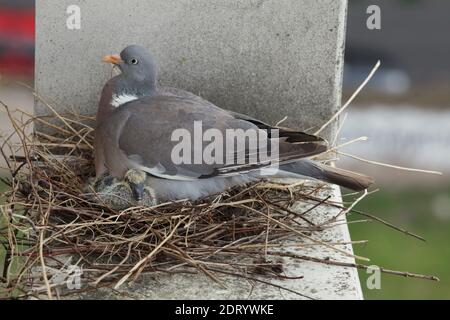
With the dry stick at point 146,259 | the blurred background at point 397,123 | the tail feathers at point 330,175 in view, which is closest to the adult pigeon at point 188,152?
the tail feathers at point 330,175

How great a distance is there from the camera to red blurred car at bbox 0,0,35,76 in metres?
10.7

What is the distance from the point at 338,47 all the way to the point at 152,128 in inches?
35.6

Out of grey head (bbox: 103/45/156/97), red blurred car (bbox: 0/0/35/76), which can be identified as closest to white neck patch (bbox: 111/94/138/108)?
grey head (bbox: 103/45/156/97)

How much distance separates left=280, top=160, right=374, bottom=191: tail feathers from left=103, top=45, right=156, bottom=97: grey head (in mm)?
664

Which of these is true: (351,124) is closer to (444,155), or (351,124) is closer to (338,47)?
(444,155)

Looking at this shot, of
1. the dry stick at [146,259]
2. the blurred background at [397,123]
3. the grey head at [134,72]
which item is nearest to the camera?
the dry stick at [146,259]

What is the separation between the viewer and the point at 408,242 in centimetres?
828

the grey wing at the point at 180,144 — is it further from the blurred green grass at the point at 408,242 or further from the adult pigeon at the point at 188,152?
the blurred green grass at the point at 408,242

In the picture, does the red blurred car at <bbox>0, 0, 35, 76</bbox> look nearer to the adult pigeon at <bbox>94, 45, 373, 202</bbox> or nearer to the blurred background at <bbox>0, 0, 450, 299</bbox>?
the blurred background at <bbox>0, 0, 450, 299</bbox>

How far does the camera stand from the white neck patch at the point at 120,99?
3.93 metres

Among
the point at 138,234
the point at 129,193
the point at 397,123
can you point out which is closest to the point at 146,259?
the point at 138,234

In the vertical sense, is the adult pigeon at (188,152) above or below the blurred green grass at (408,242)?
above

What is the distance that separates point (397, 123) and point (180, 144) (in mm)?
5921

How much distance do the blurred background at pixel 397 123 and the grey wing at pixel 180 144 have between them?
9.67 ft
